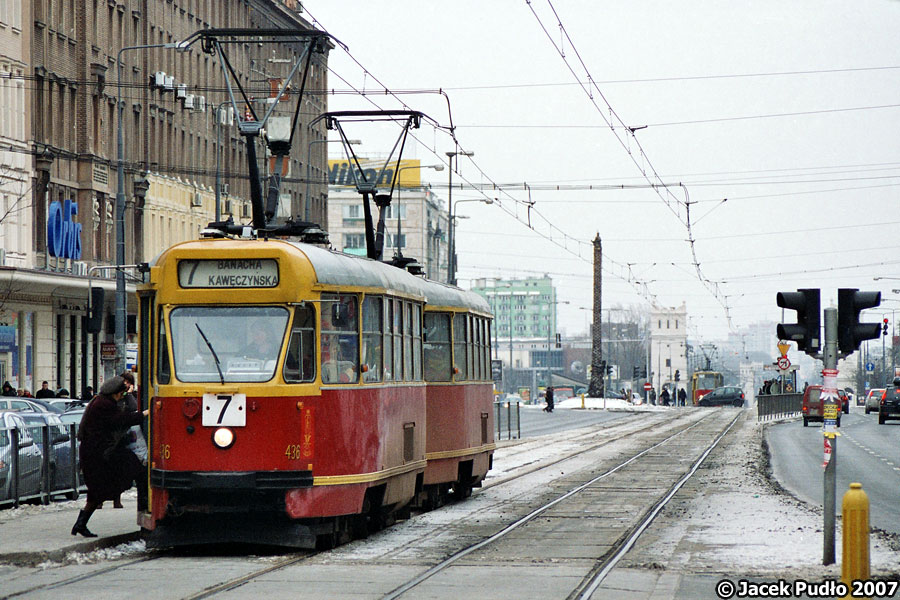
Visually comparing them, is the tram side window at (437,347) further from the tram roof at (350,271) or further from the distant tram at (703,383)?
the distant tram at (703,383)

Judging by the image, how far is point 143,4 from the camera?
5697cm

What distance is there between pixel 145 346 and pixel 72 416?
952cm

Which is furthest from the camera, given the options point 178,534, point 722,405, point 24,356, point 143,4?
point 722,405

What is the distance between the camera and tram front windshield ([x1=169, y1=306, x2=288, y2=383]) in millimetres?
14695

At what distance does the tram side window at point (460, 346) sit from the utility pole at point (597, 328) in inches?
2481

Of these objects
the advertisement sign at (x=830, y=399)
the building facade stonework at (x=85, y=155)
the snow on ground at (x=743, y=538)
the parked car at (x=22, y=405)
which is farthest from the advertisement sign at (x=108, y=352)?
the advertisement sign at (x=830, y=399)

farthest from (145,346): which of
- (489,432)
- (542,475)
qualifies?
(542,475)

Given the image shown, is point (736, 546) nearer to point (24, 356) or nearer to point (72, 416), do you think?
point (72, 416)

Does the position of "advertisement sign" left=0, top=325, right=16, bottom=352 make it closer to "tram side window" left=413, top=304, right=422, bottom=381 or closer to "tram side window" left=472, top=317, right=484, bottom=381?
"tram side window" left=472, top=317, right=484, bottom=381

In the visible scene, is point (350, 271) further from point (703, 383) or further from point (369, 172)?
point (703, 383)

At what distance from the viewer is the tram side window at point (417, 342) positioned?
18.7m

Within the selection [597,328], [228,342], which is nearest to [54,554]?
[228,342]

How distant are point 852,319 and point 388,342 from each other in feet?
18.0

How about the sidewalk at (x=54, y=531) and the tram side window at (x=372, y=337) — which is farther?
the tram side window at (x=372, y=337)
